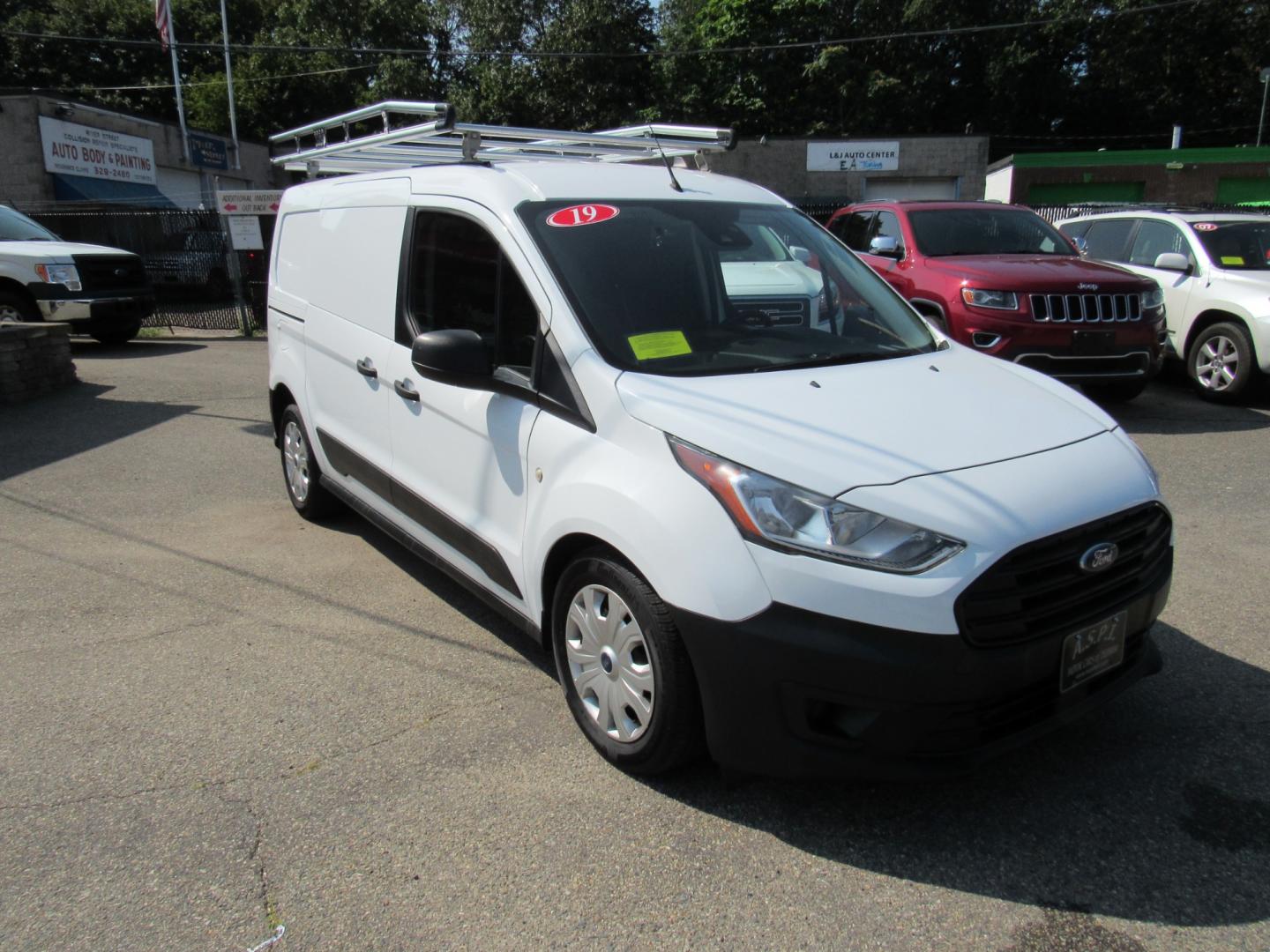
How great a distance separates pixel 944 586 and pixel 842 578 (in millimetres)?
256

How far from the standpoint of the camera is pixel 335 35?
43.0m

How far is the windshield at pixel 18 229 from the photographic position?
12.7 meters

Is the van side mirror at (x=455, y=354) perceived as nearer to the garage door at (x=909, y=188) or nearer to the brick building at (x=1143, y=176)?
the garage door at (x=909, y=188)

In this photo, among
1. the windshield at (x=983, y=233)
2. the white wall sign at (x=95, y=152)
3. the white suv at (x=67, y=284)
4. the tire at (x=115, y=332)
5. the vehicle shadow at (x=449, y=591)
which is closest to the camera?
the vehicle shadow at (x=449, y=591)

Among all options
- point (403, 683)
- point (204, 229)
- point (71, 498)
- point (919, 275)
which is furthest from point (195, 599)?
point (204, 229)

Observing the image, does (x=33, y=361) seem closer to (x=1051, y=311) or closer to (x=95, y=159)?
(x=1051, y=311)

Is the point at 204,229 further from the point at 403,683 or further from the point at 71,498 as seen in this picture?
the point at 403,683

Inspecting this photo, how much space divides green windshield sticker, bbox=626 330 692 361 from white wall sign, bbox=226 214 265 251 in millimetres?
13323

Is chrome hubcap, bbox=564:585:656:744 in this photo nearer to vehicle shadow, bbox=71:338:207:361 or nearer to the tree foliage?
vehicle shadow, bbox=71:338:207:361

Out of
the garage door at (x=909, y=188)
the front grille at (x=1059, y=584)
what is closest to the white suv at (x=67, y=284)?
the front grille at (x=1059, y=584)

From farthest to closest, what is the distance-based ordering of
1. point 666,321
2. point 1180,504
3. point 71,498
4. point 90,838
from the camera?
point 71,498 → point 1180,504 → point 666,321 → point 90,838

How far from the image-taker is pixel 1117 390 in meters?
8.26

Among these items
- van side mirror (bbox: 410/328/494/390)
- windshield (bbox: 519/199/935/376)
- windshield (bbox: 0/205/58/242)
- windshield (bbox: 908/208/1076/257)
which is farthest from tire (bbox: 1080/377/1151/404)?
windshield (bbox: 0/205/58/242)

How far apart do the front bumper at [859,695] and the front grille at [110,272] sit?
12786 millimetres
